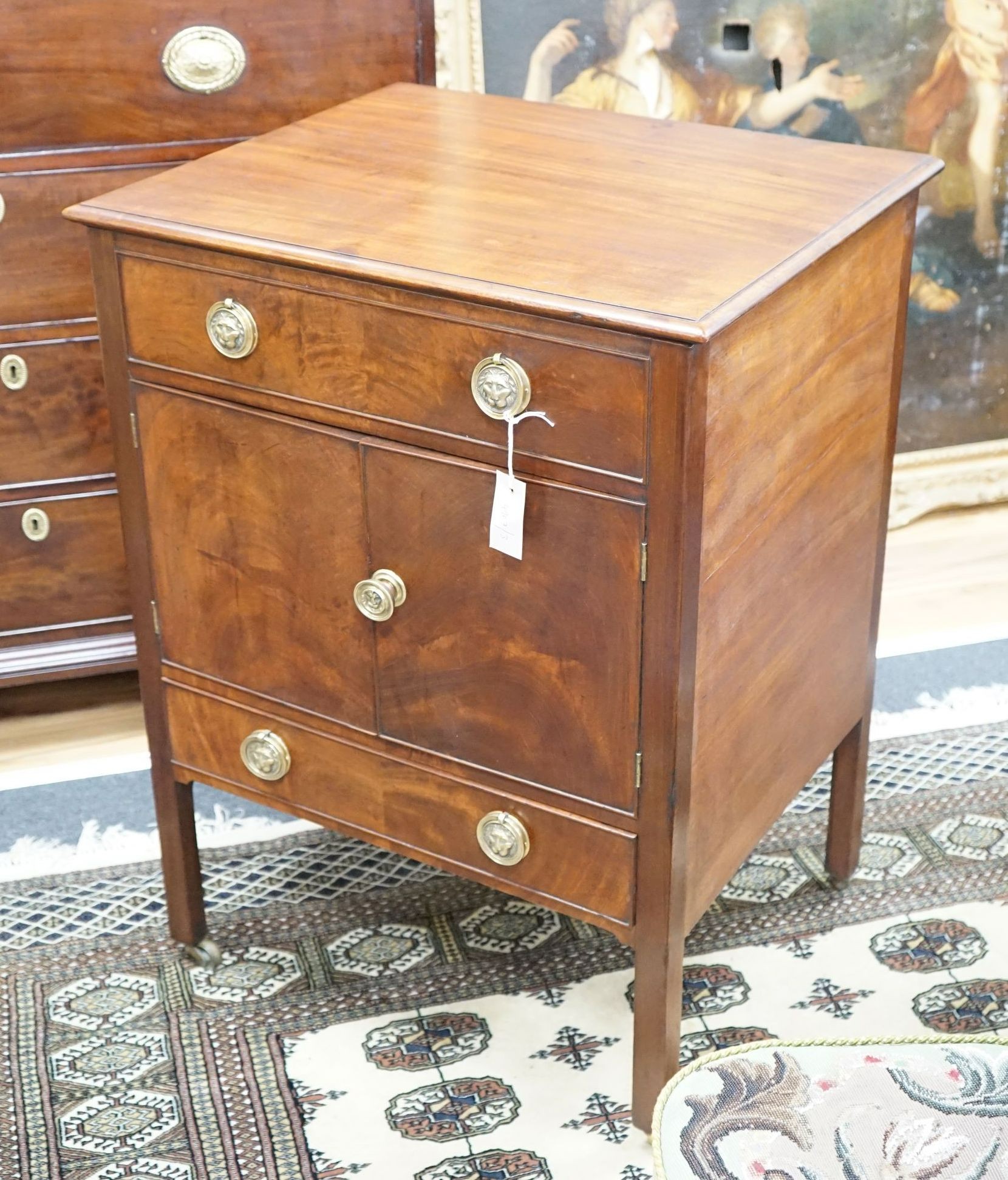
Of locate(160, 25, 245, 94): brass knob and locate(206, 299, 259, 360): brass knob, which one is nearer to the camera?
locate(206, 299, 259, 360): brass knob

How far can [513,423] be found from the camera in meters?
1.53

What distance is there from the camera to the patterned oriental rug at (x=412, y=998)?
1.82 metres

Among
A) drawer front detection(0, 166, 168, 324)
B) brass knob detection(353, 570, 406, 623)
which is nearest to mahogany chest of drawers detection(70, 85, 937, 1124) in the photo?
brass knob detection(353, 570, 406, 623)

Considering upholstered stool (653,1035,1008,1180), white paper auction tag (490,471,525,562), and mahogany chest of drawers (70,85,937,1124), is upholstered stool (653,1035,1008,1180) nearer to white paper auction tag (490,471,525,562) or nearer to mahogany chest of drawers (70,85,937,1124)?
mahogany chest of drawers (70,85,937,1124)

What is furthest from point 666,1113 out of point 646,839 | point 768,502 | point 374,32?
point 374,32

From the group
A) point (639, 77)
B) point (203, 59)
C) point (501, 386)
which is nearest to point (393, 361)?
point (501, 386)

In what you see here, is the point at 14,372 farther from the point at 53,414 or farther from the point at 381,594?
the point at 381,594

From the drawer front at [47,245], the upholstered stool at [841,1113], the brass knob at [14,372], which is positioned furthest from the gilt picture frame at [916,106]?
the upholstered stool at [841,1113]

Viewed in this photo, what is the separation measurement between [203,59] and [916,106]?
1373 mm

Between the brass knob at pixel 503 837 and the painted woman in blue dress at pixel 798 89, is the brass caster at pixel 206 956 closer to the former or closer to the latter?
the brass knob at pixel 503 837

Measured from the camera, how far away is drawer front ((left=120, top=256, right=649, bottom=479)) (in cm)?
147

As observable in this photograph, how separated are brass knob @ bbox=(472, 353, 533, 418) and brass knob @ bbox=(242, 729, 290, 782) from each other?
55 cm

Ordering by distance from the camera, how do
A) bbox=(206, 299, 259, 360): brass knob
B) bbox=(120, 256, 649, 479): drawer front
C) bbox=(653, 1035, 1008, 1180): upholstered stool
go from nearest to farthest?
1. bbox=(653, 1035, 1008, 1180): upholstered stool
2. bbox=(120, 256, 649, 479): drawer front
3. bbox=(206, 299, 259, 360): brass knob

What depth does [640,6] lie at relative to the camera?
2680mm
